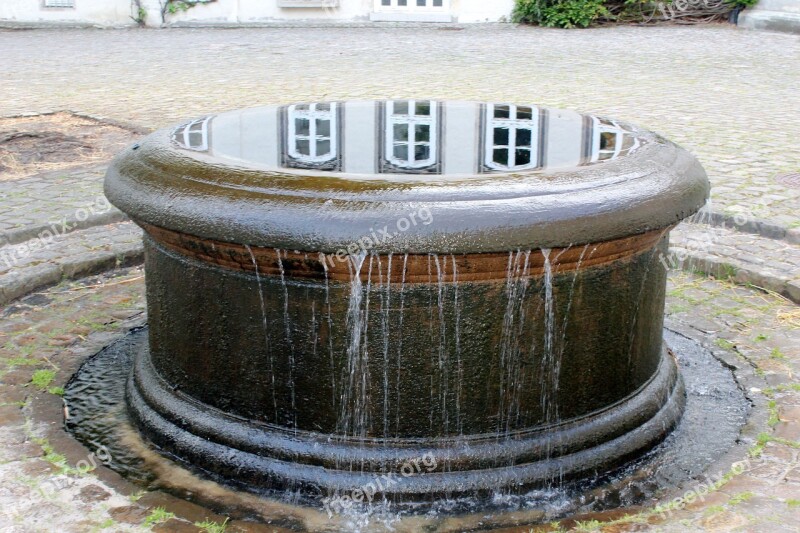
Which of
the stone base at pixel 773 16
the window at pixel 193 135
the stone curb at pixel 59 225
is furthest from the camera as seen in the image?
the stone base at pixel 773 16

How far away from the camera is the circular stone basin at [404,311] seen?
305 centimetres

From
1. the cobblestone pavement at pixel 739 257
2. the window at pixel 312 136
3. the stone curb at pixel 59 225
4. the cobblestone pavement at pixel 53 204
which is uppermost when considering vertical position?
the window at pixel 312 136

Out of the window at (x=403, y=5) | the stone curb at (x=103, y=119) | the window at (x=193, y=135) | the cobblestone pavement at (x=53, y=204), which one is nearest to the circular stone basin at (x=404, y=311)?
the window at (x=193, y=135)

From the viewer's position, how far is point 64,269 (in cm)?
561

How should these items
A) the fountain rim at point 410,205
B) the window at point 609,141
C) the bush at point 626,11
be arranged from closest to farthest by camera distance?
the fountain rim at point 410,205 < the window at point 609,141 < the bush at point 626,11

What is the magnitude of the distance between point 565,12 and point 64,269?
52.7ft

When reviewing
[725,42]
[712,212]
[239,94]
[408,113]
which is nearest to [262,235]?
[408,113]

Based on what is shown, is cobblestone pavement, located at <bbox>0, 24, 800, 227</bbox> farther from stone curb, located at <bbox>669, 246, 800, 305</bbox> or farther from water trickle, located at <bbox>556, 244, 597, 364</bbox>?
water trickle, located at <bbox>556, 244, 597, 364</bbox>

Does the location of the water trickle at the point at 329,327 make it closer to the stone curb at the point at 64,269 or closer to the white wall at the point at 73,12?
the stone curb at the point at 64,269

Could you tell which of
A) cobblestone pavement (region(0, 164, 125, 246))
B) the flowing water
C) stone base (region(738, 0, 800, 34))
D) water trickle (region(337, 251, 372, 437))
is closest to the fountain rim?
water trickle (region(337, 251, 372, 437))

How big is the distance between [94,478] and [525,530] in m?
1.54

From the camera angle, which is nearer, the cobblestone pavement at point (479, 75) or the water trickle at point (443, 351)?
the water trickle at point (443, 351)

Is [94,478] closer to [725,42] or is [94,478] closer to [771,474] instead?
[771,474]

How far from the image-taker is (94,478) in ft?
11.1
